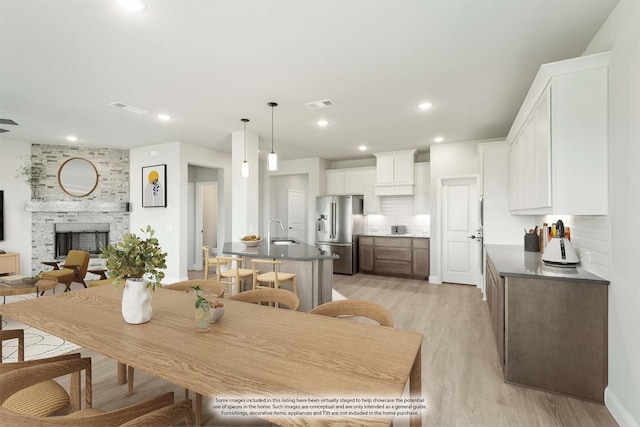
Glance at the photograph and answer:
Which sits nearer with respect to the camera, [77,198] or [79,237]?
[77,198]

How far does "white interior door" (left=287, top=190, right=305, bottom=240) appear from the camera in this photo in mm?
7965

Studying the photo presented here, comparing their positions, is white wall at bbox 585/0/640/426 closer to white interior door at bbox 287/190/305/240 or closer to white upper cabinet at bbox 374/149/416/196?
white upper cabinet at bbox 374/149/416/196

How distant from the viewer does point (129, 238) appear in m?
1.61

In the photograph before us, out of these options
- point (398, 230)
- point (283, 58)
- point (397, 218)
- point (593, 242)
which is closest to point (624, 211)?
point (593, 242)

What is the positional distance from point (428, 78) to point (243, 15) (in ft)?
6.16

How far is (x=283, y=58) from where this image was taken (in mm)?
2709

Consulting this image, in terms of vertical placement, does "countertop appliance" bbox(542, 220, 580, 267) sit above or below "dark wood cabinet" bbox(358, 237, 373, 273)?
above

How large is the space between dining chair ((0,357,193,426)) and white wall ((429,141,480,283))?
5.48 metres

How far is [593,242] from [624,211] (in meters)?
0.62

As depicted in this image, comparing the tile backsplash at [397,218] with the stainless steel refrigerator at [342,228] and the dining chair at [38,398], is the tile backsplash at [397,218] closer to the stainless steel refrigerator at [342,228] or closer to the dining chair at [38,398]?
the stainless steel refrigerator at [342,228]

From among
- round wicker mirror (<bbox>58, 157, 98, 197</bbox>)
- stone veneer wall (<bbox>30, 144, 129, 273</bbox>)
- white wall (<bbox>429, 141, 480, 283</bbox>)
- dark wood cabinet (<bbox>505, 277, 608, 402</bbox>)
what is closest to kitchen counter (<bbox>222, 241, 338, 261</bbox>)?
dark wood cabinet (<bbox>505, 277, 608, 402</bbox>)

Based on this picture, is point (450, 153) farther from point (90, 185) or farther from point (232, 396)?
point (90, 185)

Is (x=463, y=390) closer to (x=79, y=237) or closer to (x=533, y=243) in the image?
(x=533, y=243)

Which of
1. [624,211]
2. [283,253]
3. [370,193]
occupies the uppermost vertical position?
[370,193]
